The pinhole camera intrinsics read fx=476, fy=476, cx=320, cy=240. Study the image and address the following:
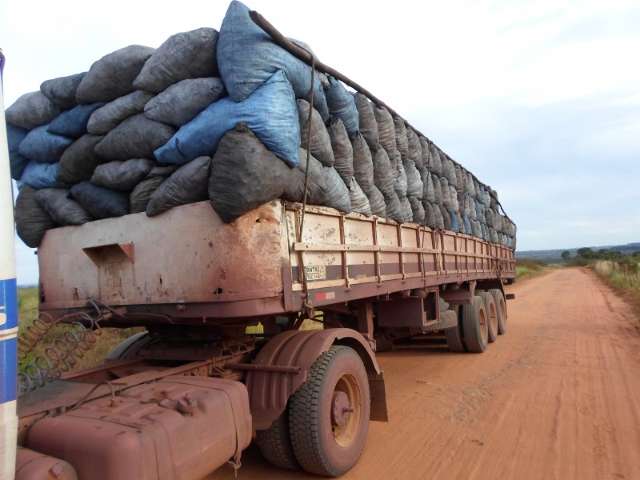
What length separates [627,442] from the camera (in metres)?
3.72

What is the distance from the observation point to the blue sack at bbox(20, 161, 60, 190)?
140 inches

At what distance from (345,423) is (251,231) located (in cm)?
162

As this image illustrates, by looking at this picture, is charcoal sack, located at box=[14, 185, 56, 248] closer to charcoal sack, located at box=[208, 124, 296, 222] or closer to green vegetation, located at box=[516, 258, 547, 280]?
charcoal sack, located at box=[208, 124, 296, 222]

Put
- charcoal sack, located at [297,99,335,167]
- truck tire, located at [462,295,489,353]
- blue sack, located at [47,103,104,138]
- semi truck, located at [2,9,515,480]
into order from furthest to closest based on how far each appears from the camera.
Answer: truck tire, located at [462,295,489,353] < blue sack, located at [47,103,104,138] < charcoal sack, located at [297,99,335,167] < semi truck, located at [2,9,515,480]

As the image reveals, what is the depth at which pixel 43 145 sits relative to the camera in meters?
3.54

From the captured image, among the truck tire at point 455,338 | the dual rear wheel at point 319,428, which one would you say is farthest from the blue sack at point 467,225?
the dual rear wheel at point 319,428

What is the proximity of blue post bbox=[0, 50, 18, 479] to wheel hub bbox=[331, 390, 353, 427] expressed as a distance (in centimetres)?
205

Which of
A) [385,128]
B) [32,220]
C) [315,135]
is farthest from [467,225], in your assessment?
[32,220]

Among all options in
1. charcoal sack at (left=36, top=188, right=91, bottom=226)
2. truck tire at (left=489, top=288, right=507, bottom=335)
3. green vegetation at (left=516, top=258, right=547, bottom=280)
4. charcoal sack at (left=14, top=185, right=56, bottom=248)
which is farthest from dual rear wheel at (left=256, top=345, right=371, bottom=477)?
green vegetation at (left=516, top=258, right=547, bottom=280)

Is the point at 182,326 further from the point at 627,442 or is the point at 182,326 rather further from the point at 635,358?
the point at 635,358

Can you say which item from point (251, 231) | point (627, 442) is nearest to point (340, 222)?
point (251, 231)

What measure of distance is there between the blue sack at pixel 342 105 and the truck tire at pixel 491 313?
5.54 meters

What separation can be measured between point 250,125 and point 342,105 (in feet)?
4.46

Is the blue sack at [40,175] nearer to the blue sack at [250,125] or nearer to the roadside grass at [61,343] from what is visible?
the roadside grass at [61,343]
